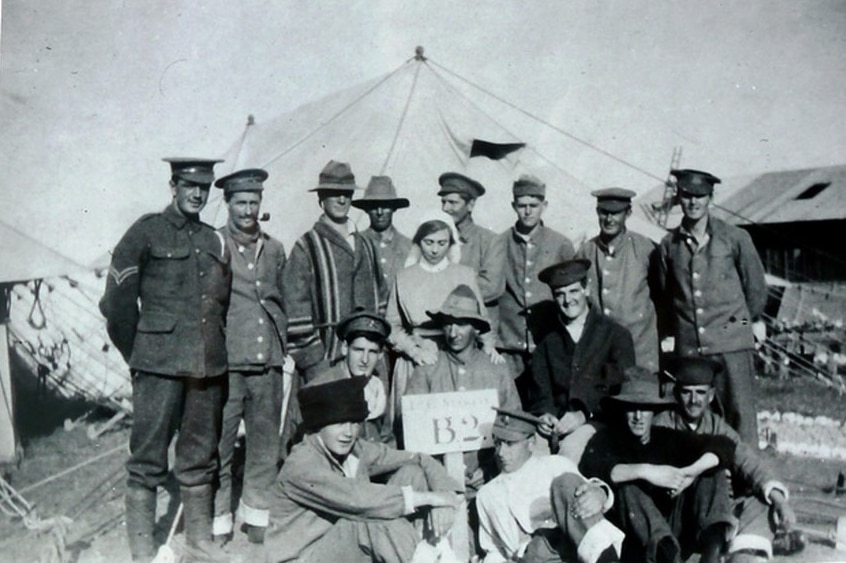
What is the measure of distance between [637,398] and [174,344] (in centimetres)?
193

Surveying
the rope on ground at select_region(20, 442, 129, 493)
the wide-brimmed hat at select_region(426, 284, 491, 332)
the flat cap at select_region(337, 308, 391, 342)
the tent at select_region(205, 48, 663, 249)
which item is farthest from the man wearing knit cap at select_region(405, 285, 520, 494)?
the rope on ground at select_region(20, 442, 129, 493)

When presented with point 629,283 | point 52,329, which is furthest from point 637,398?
point 52,329

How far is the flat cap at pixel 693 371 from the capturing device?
3.30 metres

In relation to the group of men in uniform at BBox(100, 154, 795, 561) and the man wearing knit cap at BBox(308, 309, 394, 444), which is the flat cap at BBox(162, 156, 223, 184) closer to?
the group of men in uniform at BBox(100, 154, 795, 561)

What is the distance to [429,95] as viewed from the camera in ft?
15.4

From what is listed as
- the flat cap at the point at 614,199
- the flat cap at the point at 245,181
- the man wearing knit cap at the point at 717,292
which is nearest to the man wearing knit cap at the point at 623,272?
the flat cap at the point at 614,199

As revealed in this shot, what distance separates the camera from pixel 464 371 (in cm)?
353

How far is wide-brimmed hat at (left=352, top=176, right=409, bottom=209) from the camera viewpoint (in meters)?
4.12

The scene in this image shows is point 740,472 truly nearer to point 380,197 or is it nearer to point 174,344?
point 380,197

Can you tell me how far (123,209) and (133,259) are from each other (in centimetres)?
72

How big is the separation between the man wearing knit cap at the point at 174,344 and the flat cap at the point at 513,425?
3.99 feet

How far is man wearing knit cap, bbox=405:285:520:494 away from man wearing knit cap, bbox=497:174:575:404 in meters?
0.44

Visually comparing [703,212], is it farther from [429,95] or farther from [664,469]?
[429,95]

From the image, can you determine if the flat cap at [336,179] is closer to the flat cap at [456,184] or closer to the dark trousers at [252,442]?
the flat cap at [456,184]
